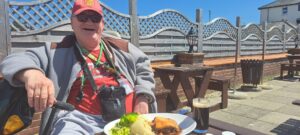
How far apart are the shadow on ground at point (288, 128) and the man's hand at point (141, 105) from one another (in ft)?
8.79

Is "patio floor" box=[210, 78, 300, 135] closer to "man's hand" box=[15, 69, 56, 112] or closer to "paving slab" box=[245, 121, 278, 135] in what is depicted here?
"paving slab" box=[245, 121, 278, 135]

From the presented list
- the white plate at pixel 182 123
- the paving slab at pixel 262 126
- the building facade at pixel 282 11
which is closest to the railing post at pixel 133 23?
the paving slab at pixel 262 126

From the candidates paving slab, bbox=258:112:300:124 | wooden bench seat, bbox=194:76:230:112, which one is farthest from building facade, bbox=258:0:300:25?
wooden bench seat, bbox=194:76:230:112

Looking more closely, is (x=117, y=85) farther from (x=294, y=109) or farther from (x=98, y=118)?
(x=294, y=109)

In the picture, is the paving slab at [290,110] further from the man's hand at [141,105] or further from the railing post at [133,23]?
the man's hand at [141,105]

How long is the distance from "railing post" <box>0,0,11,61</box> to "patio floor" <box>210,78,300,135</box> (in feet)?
10.9

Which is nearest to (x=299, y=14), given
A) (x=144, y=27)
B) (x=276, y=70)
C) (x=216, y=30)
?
(x=276, y=70)

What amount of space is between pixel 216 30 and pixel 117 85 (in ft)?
21.0

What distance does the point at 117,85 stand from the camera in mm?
2014

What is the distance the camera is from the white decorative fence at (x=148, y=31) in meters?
3.67

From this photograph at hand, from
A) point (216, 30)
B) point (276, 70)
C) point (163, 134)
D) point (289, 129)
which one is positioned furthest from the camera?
point (276, 70)

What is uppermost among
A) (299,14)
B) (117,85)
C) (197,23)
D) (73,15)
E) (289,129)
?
(299,14)

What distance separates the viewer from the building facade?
4372cm

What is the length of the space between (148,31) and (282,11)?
46.5 m
